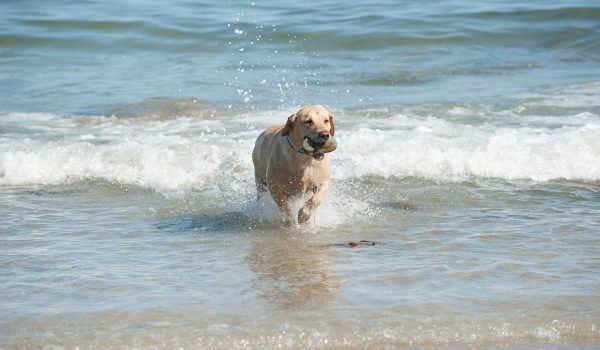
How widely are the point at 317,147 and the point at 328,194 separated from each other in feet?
5.45

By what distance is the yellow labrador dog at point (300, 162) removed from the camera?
7641 millimetres

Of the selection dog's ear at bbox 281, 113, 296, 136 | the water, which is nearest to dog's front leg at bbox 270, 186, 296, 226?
the water

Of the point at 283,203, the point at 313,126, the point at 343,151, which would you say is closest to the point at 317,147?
the point at 313,126

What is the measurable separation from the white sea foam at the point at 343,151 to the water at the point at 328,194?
0.04m

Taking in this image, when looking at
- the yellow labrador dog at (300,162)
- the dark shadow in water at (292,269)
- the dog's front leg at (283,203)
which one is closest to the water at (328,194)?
the dark shadow in water at (292,269)

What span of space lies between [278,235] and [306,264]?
1.01m

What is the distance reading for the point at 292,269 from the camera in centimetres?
677

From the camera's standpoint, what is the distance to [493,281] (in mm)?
6246

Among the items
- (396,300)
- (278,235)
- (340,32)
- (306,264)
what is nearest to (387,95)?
(340,32)

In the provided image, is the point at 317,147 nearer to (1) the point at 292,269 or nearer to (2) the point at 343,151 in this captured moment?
(1) the point at 292,269

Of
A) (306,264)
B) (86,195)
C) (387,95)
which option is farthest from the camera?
(387,95)

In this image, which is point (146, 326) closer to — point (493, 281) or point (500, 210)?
point (493, 281)

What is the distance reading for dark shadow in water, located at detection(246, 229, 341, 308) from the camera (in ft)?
19.7

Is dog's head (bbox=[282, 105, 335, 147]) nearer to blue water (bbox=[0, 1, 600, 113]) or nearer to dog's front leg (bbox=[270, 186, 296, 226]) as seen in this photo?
dog's front leg (bbox=[270, 186, 296, 226])
